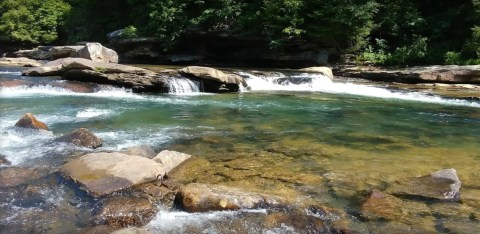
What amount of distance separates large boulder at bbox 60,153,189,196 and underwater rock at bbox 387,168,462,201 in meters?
3.16

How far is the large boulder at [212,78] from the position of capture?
15.6m

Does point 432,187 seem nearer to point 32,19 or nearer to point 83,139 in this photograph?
point 83,139

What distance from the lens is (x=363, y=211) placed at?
5.00m

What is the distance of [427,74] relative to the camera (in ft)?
57.3

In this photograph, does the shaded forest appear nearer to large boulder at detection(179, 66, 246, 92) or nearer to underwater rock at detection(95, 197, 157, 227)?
large boulder at detection(179, 66, 246, 92)

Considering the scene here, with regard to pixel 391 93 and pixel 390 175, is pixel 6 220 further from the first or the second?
pixel 391 93

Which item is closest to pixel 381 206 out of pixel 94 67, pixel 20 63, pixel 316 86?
pixel 94 67

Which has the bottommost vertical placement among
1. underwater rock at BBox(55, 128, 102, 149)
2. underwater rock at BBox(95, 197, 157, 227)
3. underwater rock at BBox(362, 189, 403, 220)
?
underwater rock at BBox(362, 189, 403, 220)

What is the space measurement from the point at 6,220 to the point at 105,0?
29.3 m

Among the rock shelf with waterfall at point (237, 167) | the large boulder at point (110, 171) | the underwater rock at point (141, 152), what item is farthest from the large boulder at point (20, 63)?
the large boulder at point (110, 171)

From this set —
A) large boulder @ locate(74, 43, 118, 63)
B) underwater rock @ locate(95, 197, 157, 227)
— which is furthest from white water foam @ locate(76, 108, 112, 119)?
large boulder @ locate(74, 43, 118, 63)

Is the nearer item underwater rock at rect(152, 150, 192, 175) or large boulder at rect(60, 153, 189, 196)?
large boulder at rect(60, 153, 189, 196)

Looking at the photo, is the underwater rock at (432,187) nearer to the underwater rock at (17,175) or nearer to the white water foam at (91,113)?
the underwater rock at (17,175)

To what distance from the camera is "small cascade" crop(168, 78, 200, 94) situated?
1528 centimetres
